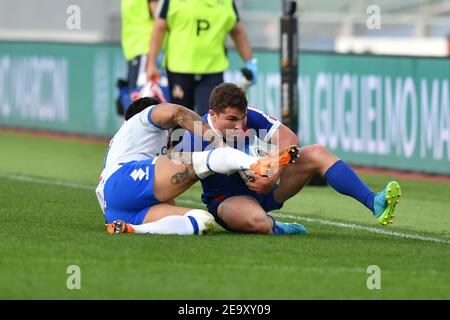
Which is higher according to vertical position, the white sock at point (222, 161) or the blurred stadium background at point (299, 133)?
the white sock at point (222, 161)

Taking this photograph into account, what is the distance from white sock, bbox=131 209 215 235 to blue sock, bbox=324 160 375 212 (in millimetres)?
868

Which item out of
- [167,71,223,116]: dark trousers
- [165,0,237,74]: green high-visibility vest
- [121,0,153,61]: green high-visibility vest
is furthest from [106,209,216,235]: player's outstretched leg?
[121,0,153,61]: green high-visibility vest

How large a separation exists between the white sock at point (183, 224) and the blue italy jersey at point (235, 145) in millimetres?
259

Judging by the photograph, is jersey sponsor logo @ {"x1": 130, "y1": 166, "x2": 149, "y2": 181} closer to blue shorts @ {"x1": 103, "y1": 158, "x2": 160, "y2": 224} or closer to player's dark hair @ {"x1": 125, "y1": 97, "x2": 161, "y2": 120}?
blue shorts @ {"x1": 103, "y1": 158, "x2": 160, "y2": 224}

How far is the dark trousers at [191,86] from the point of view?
13.5 metres

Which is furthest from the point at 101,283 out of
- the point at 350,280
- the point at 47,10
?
the point at 47,10

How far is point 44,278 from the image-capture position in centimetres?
738

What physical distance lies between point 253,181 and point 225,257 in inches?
33.4

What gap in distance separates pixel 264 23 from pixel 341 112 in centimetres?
687

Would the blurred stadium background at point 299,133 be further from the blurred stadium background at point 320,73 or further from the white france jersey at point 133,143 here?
the white france jersey at point 133,143

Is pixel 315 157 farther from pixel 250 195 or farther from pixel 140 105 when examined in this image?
pixel 140 105

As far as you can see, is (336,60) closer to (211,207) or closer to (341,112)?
(341,112)

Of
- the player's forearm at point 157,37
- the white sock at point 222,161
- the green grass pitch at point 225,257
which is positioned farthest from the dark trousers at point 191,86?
the white sock at point 222,161

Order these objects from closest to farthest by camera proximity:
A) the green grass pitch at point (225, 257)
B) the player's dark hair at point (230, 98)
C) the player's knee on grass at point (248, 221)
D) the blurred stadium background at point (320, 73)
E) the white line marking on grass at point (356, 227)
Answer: the green grass pitch at point (225, 257)
the player's dark hair at point (230, 98)
the player's knee on grass at point (248, 221)
the white line marking on grass at point (356, 227)
the blurred stadium background at point (320, 73)
